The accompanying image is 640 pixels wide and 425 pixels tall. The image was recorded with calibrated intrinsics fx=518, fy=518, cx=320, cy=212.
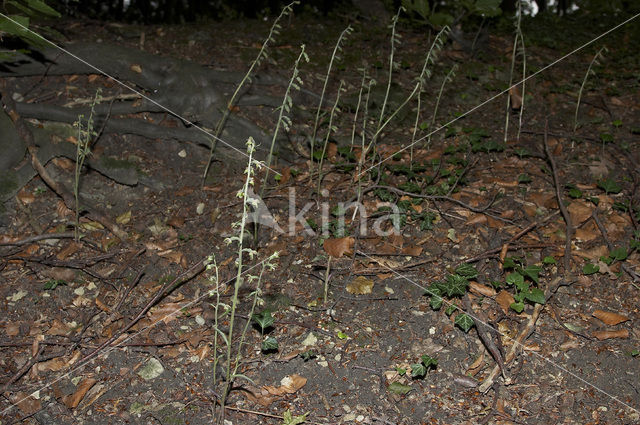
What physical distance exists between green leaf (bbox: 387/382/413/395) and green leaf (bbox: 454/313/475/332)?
1.54 ft

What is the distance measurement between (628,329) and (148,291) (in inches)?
111

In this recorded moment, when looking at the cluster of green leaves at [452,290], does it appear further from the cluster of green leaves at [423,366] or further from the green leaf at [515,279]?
the cluster of green leaves at [423,366]

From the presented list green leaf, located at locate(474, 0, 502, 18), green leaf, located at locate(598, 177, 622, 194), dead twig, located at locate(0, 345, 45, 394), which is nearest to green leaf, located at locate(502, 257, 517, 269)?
green leaf, located at locate(598, 177, 622, 194)

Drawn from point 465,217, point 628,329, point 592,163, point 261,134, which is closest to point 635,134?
point 592,163

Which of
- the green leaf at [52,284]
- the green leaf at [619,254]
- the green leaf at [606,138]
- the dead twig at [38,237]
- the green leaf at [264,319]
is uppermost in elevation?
the green leaf at [606,138]

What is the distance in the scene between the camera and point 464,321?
2795 millimetres

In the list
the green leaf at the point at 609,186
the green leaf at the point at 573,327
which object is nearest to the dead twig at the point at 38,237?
the green leaf at the point at 573,327

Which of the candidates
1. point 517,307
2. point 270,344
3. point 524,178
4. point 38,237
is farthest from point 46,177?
point 524,178

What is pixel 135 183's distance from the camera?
4.09 metres

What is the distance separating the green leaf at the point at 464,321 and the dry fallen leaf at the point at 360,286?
0.55m

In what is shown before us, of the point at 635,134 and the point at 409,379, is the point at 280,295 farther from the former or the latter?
the point at 635,134

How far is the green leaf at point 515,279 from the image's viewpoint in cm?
296

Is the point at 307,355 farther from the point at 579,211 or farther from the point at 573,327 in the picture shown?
the point at 579,211

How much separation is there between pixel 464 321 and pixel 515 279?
44cm
